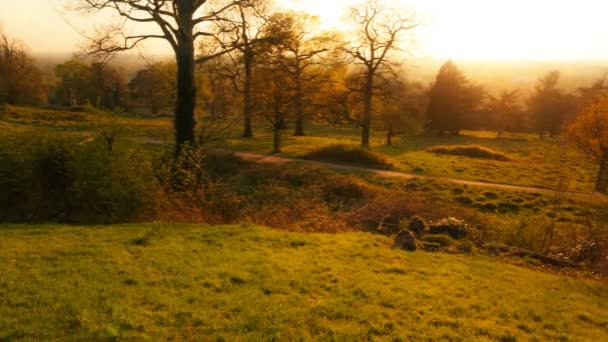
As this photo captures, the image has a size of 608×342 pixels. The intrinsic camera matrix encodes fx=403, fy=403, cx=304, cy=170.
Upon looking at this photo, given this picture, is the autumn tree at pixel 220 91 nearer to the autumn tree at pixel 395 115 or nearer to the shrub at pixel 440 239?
the shrub at pixel 440 239

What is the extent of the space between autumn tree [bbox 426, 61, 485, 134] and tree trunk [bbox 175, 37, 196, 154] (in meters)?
53.0

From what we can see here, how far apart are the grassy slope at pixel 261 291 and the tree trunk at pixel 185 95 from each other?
250 inches

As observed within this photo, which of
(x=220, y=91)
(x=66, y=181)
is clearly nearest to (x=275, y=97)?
(x=220, y=91)

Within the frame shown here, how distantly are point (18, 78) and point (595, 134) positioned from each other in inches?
2768

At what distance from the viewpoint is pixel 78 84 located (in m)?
70.5

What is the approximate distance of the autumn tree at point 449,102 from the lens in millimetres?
61250

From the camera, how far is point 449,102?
61062 millimetres

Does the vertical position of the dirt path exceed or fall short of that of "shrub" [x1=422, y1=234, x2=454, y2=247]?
it falls short

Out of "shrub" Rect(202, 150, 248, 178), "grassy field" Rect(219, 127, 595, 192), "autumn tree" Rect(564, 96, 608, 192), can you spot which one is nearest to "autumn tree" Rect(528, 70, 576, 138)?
"grassy field" Rect(219, 127, 595, 192)

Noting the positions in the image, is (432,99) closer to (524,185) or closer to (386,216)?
(524,185)

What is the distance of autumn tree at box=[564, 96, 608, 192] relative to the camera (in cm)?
2492

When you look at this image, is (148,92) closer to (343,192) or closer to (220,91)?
(220,91)

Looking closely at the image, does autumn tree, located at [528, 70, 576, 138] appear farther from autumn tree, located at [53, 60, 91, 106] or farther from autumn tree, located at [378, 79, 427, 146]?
autumn tree, located at [53, 60, 91, 106]

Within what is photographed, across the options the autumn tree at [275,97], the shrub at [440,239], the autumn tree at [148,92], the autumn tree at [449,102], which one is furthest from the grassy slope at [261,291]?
the autumn tree at [449,102]
